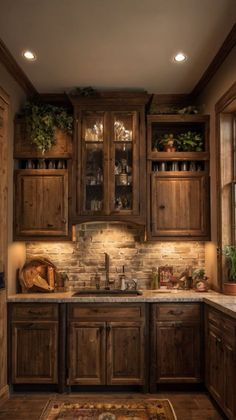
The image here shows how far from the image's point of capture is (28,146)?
14.5 ft

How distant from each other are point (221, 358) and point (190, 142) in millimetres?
2204

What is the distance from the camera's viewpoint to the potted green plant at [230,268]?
12.8ft

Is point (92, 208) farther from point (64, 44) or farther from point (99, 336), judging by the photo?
point (64, 44)

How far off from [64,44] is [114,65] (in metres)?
0.59

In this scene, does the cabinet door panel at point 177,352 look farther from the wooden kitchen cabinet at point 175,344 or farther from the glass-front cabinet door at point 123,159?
the glass-front cabinet door at point 123,159

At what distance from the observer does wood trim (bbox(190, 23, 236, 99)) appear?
11.5ft

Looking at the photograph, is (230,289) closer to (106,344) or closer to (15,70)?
(106,344)

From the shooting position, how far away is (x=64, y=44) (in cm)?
362

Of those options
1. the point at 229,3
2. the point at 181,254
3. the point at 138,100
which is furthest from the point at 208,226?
the point at 229,3

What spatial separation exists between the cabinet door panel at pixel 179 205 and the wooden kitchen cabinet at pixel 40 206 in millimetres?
943

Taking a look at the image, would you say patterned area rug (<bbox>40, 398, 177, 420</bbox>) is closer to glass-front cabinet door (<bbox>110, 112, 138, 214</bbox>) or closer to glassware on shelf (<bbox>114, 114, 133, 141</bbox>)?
glass-front cabinet door (<bbox>110, 112, 138, 214</bbox>)

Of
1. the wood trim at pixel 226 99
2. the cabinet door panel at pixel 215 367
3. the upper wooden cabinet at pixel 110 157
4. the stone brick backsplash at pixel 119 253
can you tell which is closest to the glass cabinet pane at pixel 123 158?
the upper wooden cabinet at pixel 110 157

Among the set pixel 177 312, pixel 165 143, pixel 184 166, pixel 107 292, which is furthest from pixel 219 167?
pixel 107 292

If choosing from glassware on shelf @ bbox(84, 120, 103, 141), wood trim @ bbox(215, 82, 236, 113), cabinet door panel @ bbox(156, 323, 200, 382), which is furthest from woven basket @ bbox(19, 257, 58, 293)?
wood trim @ bbox(215, 82, 236, 113)
